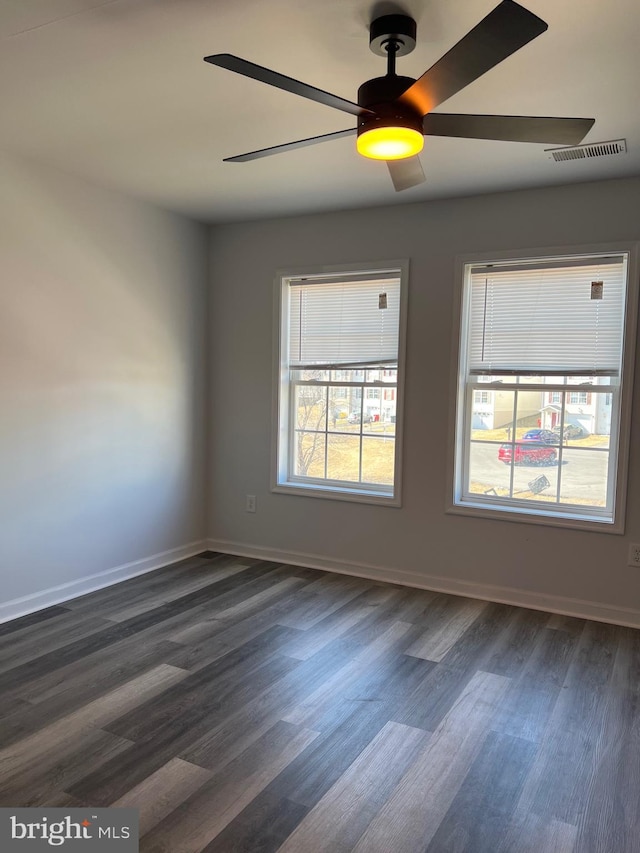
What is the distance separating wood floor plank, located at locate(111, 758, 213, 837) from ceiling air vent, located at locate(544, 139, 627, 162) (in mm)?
3125

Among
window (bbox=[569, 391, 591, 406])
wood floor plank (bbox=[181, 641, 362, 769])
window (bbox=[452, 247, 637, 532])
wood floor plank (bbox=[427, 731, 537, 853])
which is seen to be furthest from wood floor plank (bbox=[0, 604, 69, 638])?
window (bbox=[569, 391, 591, 406])

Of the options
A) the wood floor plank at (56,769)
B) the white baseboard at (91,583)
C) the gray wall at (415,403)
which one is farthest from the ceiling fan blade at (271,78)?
the white baseboard at (91,583)

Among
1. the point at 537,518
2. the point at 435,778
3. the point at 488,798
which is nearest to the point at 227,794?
the point at 435,778

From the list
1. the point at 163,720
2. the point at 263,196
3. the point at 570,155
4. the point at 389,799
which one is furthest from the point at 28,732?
the point at 570,155

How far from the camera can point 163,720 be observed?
245cm

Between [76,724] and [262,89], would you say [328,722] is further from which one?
[262,89]

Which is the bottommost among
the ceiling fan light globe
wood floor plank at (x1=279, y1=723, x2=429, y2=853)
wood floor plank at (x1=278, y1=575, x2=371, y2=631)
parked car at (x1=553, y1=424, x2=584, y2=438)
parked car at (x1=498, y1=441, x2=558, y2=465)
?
wood floor plank at (x1=279, y1=723, x2=429, y2=853)

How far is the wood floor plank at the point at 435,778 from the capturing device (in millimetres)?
1858

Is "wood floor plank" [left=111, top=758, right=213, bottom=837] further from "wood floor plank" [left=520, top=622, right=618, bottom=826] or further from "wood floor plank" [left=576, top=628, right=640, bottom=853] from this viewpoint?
"wood floor plank" [left=576, top=628, right=640, bottom=853]

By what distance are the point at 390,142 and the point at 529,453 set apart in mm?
2445

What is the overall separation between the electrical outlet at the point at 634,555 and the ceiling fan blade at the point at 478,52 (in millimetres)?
2748

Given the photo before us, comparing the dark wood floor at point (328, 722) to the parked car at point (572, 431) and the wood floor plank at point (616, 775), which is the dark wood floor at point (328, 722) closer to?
the wood floor plank at point (616, 775)

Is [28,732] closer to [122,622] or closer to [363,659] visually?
[122,622]

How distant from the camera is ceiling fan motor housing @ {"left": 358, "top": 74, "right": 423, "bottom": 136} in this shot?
75.1 inches
